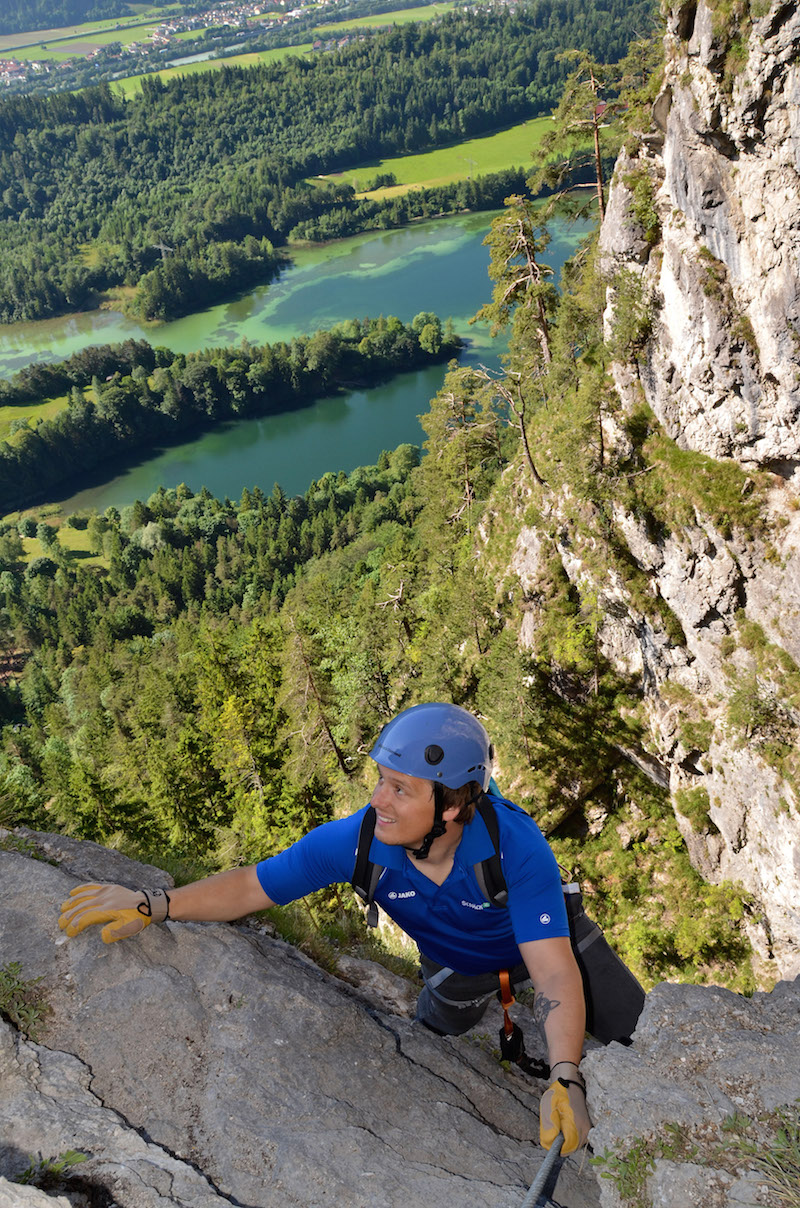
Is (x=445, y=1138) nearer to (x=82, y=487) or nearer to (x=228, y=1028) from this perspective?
(x=228, y=1028)

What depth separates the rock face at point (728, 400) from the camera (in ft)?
50.8

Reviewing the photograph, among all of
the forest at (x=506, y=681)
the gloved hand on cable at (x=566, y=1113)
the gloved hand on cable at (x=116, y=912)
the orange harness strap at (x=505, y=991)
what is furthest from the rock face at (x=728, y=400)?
the gloved hand on cable at (x=116, y=912)

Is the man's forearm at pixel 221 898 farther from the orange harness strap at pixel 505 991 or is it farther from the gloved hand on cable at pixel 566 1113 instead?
the gloved hand on cable at pixel 566 1113

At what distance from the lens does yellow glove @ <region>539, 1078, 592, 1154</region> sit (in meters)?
3.88

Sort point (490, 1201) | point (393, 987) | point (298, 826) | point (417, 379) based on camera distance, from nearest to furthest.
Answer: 1. point (490, 1201)
2. point (393, 987)
3. point (298, 826)
4. point (417, 379)

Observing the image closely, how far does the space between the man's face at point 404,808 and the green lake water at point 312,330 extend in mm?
104669

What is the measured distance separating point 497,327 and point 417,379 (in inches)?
3871

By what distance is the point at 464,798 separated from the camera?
458 cm

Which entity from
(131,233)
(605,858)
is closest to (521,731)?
(605,858)

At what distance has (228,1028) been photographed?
4793 mm

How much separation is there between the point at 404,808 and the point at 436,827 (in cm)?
25

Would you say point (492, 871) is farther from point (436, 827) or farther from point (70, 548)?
point (70, 548)

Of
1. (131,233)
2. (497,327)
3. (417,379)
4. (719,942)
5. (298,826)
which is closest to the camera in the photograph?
(719,942)

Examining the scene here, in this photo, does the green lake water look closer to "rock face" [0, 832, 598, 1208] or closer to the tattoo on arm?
"rock face" [0, 832, 598, 1208]
